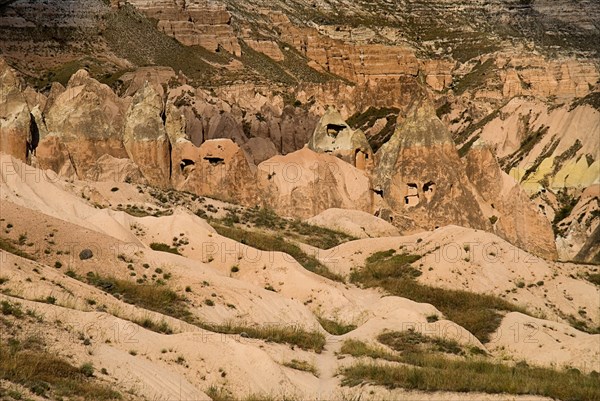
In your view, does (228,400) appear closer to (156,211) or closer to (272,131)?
(156,211)

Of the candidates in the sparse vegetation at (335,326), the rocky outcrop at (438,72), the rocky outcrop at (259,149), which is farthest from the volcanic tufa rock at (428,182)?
the rocky outcrop at (438,72)

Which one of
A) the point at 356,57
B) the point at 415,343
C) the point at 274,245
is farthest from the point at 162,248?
the point at 356,57

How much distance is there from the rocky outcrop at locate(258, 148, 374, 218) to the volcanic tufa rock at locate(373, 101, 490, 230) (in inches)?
53.7

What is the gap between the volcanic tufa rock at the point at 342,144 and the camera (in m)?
54.8

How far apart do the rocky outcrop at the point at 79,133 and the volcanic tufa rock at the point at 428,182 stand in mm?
13831

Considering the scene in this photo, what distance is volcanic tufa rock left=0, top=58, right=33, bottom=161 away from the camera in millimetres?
46312

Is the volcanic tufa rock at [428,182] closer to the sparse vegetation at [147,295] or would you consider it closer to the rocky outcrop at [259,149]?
the rocky outcrop at [259,149]

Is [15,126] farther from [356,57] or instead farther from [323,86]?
[356,57]

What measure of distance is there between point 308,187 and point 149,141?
29.5 ft

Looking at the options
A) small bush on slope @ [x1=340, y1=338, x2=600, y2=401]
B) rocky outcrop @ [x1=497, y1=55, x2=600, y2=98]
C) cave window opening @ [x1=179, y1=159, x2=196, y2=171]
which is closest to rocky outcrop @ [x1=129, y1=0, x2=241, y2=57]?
rocky outcrop @ [x1=497, y1=55, x2=600, y2=98]

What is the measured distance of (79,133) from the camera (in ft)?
169

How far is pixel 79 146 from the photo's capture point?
2015 inches

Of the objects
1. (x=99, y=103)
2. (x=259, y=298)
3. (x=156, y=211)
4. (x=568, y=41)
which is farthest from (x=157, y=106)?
(x=568, y=41)

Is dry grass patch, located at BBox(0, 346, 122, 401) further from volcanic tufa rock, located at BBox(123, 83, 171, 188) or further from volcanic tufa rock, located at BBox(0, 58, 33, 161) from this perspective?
volcanic tufa rock, located at BBox(123, 83, 171, 188)
